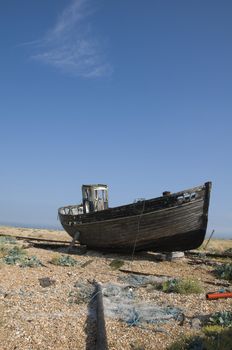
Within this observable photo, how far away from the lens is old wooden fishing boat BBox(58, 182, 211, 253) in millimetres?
17094

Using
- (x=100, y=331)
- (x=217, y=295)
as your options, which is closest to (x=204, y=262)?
(x=217, y=295)

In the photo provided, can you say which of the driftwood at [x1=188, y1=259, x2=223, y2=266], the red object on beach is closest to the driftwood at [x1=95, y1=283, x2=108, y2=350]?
the red object on beach

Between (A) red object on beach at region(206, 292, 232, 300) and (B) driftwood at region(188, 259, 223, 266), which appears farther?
(B) driftwood at region(188, 259, 223, 266)

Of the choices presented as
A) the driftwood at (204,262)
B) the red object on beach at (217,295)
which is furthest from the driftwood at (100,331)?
the driftwood at (204,262)

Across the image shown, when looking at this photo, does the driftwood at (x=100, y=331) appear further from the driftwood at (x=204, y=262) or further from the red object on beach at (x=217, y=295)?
the driftwood at (x=204, y=262)

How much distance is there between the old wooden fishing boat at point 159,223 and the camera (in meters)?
17.1

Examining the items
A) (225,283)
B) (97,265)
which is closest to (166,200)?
(97,265)

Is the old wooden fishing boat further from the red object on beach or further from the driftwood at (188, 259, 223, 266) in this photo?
the red object on beach

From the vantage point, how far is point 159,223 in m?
17.4

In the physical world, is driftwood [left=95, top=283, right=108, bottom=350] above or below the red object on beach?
below

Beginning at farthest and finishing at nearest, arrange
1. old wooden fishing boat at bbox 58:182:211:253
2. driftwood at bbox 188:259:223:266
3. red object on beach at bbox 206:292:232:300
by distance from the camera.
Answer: old wooden fishing boat at bbox 58:182:211:253
driftwood at bbox 188:259:223:266
red object on beach at bbox 206:292:232:300

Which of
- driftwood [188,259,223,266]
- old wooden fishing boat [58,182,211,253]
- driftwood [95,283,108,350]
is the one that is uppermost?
old wooden fishing boat [58,182,211,253]

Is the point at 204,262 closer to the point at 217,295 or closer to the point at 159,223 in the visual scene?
Result: the point at 159,223

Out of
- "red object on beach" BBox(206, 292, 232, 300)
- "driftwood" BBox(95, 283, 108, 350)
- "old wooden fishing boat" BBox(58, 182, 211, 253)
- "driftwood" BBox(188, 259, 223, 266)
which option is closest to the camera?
"driftwood" BBox(95, 283, 108, 350)
